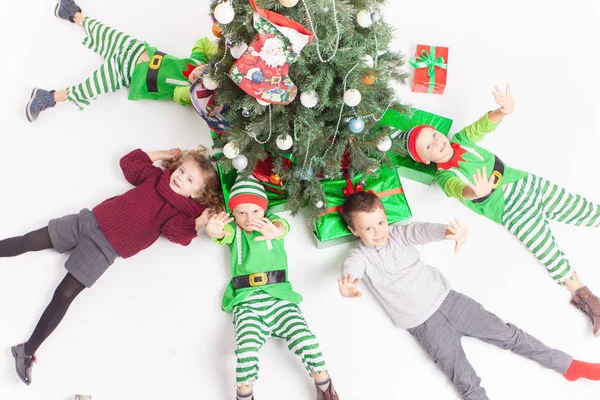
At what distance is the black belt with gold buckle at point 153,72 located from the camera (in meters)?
2.39

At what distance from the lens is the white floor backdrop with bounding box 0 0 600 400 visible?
2061mm

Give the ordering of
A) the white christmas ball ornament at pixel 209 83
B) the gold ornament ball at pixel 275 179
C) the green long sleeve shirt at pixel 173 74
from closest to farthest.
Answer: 1. the white christmas ball ornament at pixel 209 83
2. the gold ornament ball at pixel 275 179
3. the green long sleeve shirt at pixel 173 74

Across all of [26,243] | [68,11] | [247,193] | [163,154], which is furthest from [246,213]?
[68,11]

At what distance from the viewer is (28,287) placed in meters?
2.14

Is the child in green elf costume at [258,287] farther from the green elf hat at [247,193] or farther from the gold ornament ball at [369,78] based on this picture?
the gold ornament ball at [369,78]

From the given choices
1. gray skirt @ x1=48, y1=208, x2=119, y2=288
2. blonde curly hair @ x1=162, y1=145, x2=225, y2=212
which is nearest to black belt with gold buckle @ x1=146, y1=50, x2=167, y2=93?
blonde curly hair @ x1=162, y1=145, x2=225, y2=212

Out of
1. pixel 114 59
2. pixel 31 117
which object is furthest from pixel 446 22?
A: pixel 31 117

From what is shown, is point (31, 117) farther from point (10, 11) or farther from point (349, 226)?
point (349, 226)

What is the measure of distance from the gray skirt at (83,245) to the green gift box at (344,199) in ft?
2.97

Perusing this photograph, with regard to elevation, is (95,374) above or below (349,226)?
below

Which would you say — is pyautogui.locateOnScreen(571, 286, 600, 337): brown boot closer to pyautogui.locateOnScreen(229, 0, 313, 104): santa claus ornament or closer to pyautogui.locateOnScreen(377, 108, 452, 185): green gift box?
pyautogui.locateOnScreen(377, 108, 452, 185): green gift box

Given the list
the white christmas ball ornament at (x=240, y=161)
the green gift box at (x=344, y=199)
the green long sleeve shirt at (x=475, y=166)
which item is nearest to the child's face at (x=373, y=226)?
the green gift box at (x=344, y=199)

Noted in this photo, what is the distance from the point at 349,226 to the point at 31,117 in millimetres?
1600

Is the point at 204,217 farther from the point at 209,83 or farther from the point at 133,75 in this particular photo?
the point at 133,75
